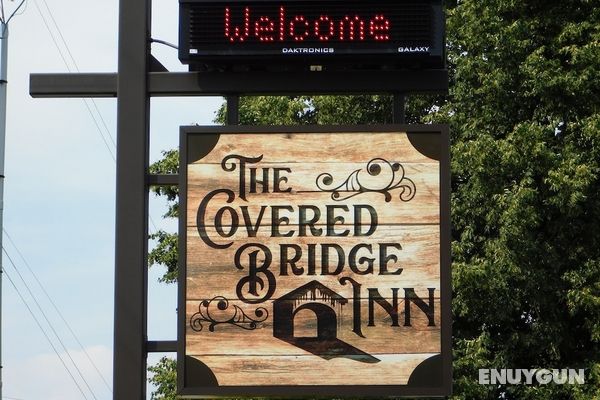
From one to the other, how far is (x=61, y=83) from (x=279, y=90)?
1557 mm

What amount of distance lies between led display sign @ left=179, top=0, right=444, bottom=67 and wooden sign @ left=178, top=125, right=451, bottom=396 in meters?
0.50

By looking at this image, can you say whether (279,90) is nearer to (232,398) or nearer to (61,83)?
(61,83)

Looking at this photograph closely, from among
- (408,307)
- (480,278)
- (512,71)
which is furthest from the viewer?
(512,71)

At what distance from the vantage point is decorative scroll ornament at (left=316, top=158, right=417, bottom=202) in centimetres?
906

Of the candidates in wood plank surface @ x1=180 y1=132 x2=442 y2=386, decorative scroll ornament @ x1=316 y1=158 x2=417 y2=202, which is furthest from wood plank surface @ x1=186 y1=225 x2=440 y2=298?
decorative scroll ornament @ x1=316 y1=158 x2=417 y2=202

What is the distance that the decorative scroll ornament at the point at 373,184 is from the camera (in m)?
9.06

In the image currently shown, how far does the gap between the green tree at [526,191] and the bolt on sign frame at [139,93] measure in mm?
9304

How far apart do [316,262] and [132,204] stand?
4.36 ft

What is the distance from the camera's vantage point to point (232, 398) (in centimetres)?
910

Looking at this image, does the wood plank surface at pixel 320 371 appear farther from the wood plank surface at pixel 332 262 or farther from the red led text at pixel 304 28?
the red led text at pixel 304 28

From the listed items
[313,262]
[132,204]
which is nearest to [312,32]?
[313,262]

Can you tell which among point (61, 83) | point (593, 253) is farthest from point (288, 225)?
point (593, 253)

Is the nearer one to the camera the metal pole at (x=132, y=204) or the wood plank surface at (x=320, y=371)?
the wood plank surface at (x=320, y=371)

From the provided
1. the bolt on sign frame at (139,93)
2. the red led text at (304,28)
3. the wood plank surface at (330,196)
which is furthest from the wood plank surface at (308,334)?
the red led text at (304,28)
